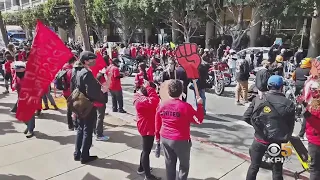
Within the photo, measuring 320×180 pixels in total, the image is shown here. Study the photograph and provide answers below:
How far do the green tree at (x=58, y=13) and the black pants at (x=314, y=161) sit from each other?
36156 mm

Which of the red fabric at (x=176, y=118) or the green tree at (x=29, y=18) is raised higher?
the green tree at (x=29, y=18)

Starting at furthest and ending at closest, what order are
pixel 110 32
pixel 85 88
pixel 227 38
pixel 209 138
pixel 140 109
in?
pixel 110 32 < pixel 227 38 < pixel 209 138 < pixel 85 88 < pixel 140 109

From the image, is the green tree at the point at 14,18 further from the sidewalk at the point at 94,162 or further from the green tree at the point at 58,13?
the sidewalk at the point at 94,162

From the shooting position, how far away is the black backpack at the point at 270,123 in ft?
10.3

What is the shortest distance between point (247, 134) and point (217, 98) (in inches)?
143

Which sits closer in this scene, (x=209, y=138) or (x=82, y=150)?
(x=82, y=150)

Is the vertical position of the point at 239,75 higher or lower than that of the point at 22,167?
higher

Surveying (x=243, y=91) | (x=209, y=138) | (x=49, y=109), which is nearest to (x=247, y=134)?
(x=209, y=138)

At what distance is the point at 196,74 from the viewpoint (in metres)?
3.98

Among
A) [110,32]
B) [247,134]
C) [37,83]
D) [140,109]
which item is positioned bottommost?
[247,134]

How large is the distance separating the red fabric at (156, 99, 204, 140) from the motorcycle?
7.15 meters

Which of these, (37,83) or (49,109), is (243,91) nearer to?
(49,109)

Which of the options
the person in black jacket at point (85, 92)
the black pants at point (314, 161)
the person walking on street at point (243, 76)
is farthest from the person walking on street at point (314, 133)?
the person walking on street at point (243, 76)

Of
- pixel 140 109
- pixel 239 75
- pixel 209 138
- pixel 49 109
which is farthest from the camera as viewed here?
pixel 239 75
